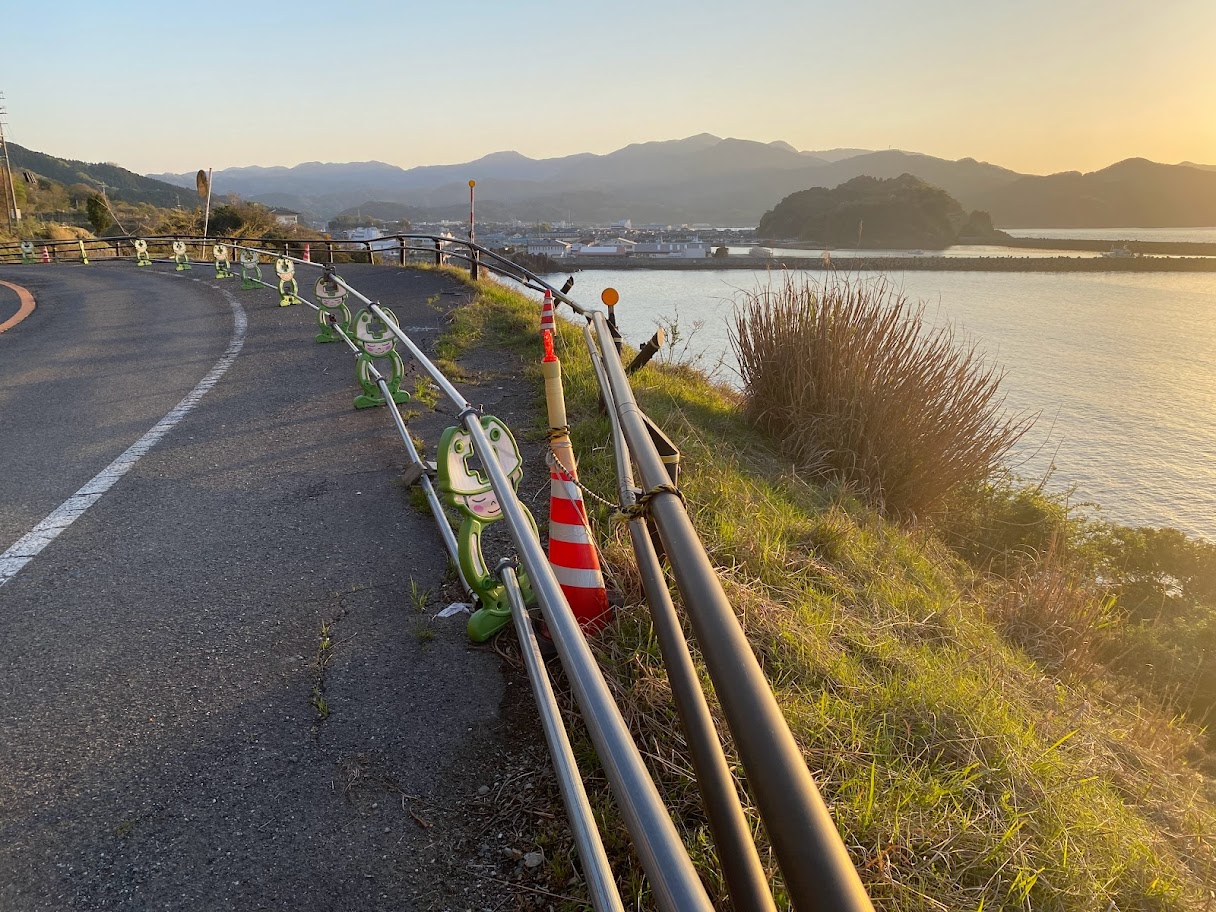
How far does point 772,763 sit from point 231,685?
2168 millimetres

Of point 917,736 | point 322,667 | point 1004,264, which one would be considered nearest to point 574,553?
point 322,667

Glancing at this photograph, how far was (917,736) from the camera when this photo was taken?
8.20ft

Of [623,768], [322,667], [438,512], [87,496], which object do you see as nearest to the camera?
[623,768]

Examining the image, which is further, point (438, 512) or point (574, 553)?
point (438, 512)

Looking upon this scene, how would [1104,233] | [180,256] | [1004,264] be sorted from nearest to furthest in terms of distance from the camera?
[180,256] → [1004,264] → [1104,233]

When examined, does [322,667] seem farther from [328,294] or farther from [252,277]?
[252,277]

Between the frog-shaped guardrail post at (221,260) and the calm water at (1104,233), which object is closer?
the frog-shaped guardrail post at (221,260)

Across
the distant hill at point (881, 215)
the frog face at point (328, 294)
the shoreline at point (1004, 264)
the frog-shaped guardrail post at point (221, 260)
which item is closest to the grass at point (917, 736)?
the frog face at point (328, 294)

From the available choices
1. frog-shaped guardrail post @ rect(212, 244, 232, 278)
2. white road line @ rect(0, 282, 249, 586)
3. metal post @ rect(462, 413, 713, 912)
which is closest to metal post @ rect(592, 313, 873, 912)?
metal post @ rect(462, 413, 713, 912)

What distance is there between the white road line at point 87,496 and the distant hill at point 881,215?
1963 inches

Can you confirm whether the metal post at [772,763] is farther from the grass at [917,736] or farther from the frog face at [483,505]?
the frog face at [483,505]

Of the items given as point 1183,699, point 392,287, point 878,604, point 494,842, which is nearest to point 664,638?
point 494,842

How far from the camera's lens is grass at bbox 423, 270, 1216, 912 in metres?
1.98

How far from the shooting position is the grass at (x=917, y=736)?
1978 mm
